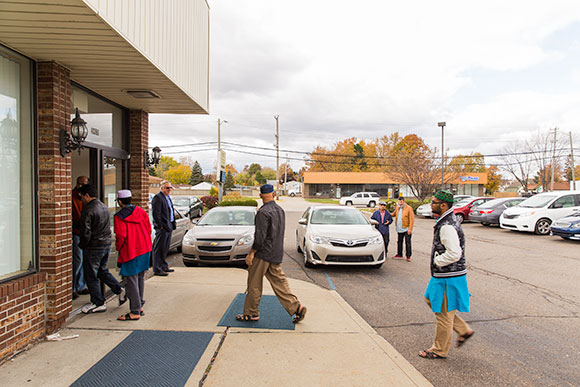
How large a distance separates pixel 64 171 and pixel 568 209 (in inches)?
719

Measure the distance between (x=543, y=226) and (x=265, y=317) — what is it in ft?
49.3

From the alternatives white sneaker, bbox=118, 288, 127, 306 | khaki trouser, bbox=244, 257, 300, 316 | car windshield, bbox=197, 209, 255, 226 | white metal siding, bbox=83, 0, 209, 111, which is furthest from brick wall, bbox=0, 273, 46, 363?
car windshield, bbox=197, 209, 255, 226

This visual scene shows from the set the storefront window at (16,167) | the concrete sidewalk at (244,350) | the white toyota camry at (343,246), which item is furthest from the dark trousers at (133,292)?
the white toyota camry at (343,246)

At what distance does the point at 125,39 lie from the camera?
3.97 metres

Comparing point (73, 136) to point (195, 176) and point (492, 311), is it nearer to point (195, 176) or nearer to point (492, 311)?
point (492, 311)

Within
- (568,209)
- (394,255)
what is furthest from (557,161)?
(394,255)

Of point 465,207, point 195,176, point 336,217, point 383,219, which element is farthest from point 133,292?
point 195,176

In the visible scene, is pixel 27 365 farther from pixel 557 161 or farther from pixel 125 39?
pixel 557 161

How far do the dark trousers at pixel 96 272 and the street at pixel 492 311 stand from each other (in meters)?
3.69

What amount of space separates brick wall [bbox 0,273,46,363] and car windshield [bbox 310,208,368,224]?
20.8 feet

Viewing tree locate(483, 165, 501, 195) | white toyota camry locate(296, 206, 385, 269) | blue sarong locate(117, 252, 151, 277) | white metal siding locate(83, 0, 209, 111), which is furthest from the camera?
tree locate(483, 165, 501, 195)

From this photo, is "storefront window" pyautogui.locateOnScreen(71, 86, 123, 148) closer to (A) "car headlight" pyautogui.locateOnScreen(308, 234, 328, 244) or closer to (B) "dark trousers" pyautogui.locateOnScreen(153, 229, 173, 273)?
(B) "dark trousers" pyautogui.locateOnScreen(153, 229, 173, 273)

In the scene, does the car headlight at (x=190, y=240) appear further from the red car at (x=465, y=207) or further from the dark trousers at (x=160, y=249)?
the red car at (x=465, y=207)

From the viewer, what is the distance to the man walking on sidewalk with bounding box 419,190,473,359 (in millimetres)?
3965
